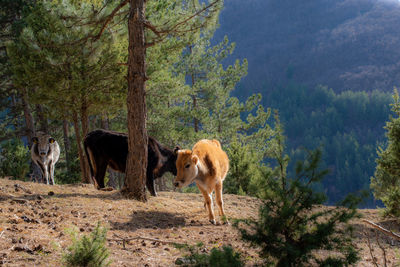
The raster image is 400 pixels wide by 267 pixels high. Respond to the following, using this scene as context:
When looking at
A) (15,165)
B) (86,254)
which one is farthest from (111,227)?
(15,165)

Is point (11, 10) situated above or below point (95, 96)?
above

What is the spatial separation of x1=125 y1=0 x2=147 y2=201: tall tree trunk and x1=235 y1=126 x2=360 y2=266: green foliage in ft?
14.3

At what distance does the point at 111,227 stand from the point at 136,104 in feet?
9.55

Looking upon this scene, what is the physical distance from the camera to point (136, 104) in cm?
728

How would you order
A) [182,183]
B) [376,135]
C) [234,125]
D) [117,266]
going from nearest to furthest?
[117,266] → [182,183] → [234,125] → [376,135]

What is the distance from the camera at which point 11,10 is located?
16531 millimetres

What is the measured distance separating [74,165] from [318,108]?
141 meters

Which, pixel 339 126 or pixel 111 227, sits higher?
pixel 339 126

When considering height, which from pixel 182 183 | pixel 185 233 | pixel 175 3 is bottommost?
pixel 185 233

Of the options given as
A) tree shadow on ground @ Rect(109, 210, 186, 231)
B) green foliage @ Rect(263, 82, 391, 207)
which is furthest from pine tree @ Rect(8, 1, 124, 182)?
green foliage @ Rect(263, 82, 391, 207)

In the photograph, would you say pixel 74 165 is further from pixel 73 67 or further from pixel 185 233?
pixel 185 233

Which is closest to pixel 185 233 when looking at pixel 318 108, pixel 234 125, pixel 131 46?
pixel 131 46

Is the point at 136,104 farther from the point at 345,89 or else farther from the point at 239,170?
the point at 345,89

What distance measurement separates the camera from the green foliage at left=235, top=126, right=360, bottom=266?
3.05 meters
